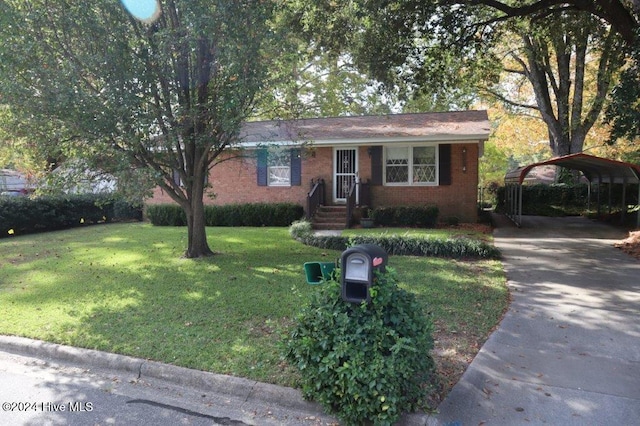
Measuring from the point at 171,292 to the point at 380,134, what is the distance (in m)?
10.3

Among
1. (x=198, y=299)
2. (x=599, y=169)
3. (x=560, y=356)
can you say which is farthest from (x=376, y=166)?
(x=560, y=356)

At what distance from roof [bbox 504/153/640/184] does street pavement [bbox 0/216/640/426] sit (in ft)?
28.1

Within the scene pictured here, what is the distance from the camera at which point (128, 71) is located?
7.46 m

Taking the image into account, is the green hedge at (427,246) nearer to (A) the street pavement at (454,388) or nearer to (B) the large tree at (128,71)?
(A) the street pavement at (454,388)

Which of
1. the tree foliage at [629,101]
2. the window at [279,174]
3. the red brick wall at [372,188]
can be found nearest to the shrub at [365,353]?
the tree foliage at [629,101]

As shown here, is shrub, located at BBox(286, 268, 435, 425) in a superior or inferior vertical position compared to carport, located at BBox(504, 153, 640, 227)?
inferior

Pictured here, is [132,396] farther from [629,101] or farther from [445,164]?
[445,164]

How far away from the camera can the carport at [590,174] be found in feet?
42.6

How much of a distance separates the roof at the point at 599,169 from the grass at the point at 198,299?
6.62 m

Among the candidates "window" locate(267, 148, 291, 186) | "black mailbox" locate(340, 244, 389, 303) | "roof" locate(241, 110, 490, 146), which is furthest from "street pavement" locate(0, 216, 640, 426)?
"window" locate(267, 148, 291, 186)

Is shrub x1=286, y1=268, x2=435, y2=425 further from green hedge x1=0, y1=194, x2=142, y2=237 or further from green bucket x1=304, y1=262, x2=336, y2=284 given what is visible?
green hedge x1=0, y1=194, x2=142, y2=237

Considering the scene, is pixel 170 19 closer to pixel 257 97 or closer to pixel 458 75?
pixel 257 97

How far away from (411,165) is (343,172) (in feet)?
8.12

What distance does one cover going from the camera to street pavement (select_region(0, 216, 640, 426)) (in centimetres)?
342
